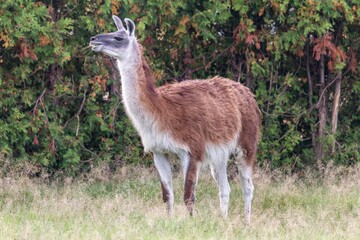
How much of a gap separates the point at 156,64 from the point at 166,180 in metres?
3.05

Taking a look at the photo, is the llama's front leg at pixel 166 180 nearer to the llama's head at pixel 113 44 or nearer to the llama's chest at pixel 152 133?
the llama's chest at pixel 152 133

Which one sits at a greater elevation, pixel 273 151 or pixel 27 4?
pixel 27 4

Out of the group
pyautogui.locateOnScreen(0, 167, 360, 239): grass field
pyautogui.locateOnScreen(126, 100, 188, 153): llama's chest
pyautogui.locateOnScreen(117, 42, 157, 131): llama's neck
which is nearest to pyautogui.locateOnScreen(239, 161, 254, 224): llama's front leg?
pyautogui.locateOnScreen(0, 167, 360, 239): grass field

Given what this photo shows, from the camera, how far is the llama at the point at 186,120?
9.50 m

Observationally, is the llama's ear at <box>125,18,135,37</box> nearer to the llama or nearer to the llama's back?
the llama

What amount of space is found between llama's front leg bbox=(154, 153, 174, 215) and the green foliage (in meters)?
2.30

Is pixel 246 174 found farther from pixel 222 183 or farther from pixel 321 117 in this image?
pixel 321 117

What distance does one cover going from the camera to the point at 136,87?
9484mm

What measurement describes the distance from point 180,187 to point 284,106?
2.25m

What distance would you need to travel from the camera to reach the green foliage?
11.5 m

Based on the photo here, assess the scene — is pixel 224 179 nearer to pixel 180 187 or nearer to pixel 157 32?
pixel 180 187

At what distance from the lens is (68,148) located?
1211 cm

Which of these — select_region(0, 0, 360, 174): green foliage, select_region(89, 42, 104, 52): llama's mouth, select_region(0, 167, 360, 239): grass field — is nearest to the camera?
select_region(0, 167, 360, 239): grass field

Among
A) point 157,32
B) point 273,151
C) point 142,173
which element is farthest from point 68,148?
point 273,151
